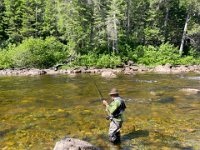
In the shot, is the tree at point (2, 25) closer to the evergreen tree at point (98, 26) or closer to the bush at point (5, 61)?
the bush at point (5, 61)

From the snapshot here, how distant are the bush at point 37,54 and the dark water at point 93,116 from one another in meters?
16.9

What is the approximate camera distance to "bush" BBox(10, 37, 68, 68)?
4747 cm

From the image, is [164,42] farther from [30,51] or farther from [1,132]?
[1,132]

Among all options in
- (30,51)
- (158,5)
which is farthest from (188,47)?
(30,51)

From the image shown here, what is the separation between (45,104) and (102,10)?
31.6 m

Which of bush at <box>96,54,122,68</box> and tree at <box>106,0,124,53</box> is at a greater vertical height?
tree at <box>106,0,124,53</box>

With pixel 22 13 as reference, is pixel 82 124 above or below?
below

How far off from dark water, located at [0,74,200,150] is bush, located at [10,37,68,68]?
1686cm

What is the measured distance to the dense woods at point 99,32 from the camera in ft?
163

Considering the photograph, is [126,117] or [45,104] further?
[45,104]

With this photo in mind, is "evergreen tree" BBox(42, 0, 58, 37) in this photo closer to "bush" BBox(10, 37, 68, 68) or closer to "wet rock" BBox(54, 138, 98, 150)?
"bush" BBox(10, 37, 68, 68)

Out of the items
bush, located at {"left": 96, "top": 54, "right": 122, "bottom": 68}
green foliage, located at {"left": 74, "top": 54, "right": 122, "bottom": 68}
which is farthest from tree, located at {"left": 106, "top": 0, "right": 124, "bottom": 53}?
green foliage, located at {"left": 74, "top": 54, "right": 122, "bottom": 68}

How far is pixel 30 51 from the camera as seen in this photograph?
47.9 m

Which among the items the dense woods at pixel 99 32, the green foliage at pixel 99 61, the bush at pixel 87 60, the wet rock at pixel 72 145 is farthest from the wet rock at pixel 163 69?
the wet rock at pixel 72 145
